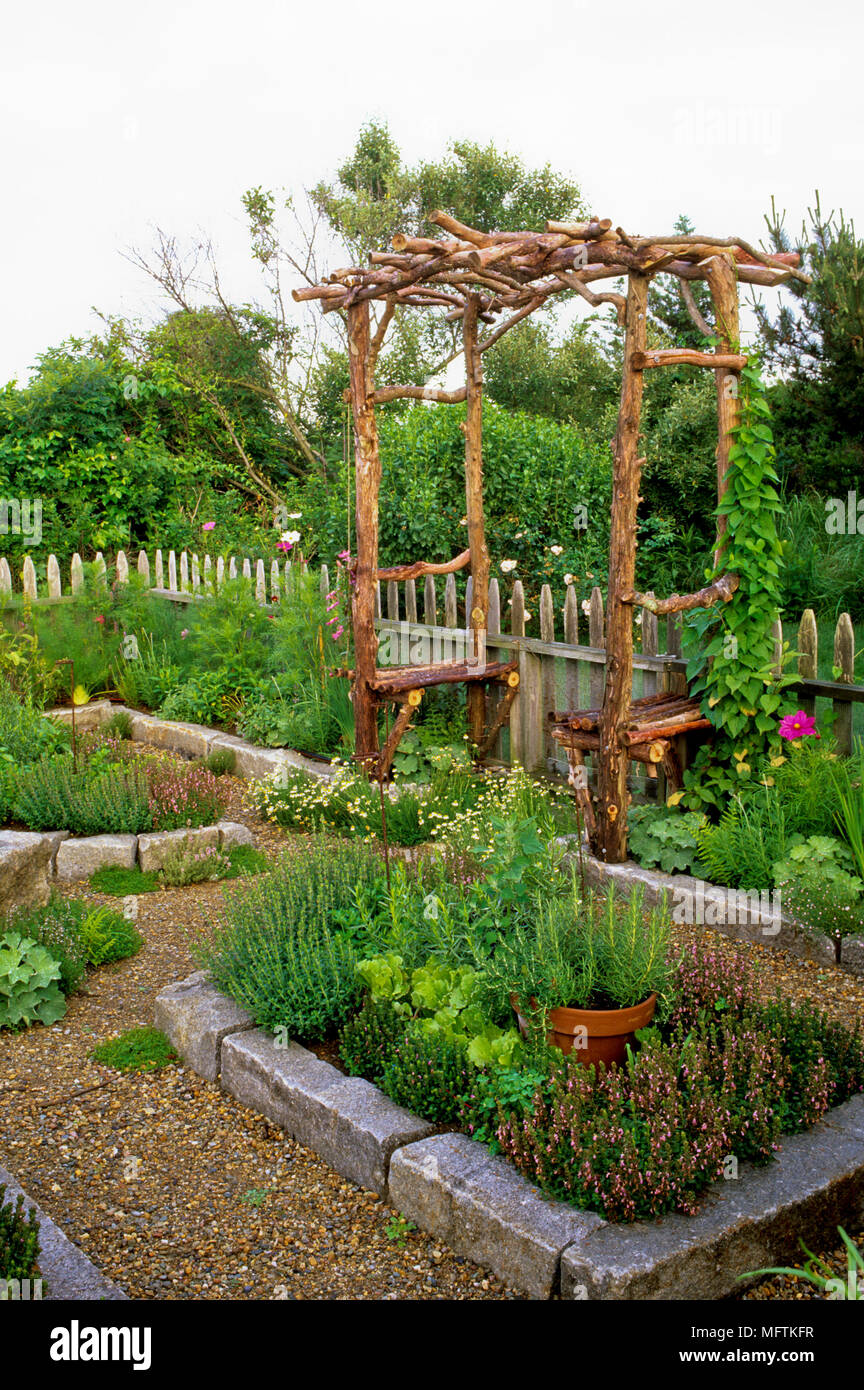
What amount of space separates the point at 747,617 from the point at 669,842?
1115 mm

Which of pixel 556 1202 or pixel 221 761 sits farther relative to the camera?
pixel 221 761

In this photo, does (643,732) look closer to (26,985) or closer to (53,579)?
(26,985)

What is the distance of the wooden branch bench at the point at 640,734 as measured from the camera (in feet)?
17.0

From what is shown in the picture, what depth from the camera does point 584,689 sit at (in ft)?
21.6

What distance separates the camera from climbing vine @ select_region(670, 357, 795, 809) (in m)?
5.09

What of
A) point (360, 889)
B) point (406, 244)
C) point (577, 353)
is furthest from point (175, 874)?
point (577, 353)

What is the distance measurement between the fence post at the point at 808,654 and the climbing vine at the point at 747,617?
0.42ft

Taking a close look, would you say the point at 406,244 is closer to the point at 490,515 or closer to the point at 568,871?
the point at 568,871

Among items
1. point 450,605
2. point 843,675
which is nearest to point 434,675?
point 450,605

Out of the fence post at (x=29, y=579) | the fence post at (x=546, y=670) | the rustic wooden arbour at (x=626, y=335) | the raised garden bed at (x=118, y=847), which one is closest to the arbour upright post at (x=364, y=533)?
the rustic wooden arbour at (x=626, y=335)

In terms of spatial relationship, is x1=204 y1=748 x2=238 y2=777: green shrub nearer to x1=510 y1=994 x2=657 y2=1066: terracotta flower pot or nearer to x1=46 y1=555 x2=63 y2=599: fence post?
x1=46 y1=555 x2=63 y2=599: fence post

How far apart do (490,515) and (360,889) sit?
5.85 metres

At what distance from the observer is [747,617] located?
520 cm

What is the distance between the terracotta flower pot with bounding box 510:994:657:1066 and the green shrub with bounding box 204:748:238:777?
4.45 meters
